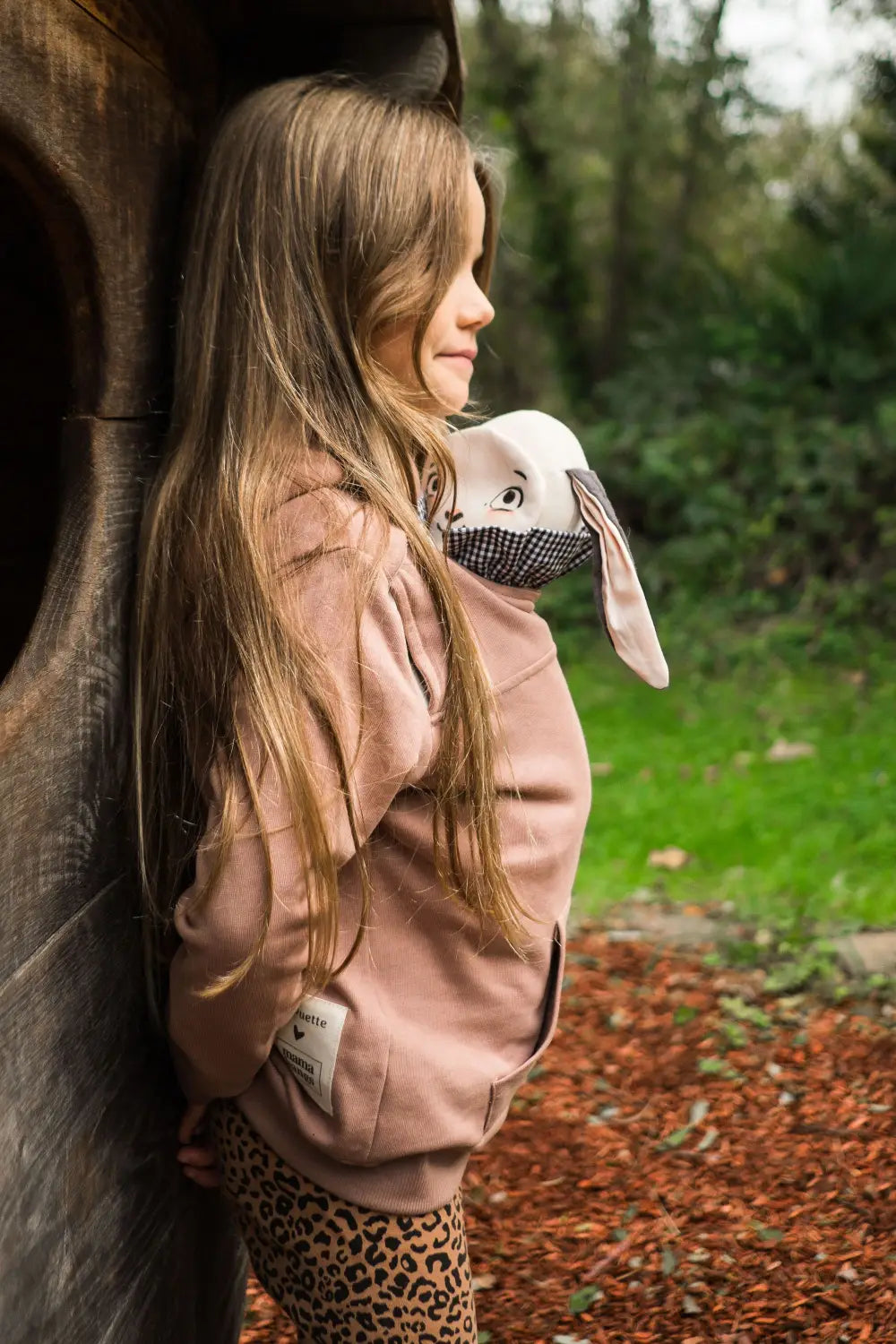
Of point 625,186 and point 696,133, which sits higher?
point 696,133

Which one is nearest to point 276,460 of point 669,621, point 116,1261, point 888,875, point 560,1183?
point 116,1261

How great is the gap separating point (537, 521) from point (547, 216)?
7147mm

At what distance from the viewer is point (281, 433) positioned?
60.5 inches

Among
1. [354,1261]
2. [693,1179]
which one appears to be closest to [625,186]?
[693,1179]

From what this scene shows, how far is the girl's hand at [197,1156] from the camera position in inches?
65.6

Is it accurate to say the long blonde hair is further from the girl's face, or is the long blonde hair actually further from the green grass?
the green grass

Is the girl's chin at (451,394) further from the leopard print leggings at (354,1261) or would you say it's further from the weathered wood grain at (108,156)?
the leopard print leggings at (354,1261)

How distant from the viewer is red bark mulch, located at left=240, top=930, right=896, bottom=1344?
7.14ft

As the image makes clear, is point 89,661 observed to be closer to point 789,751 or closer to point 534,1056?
point 534,1056

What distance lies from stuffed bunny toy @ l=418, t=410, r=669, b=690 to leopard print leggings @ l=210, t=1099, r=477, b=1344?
2.40 ft

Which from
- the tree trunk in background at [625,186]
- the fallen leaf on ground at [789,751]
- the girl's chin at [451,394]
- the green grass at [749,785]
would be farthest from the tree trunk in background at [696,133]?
the girl's chin at [451,394]

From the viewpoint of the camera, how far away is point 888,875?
387 cm

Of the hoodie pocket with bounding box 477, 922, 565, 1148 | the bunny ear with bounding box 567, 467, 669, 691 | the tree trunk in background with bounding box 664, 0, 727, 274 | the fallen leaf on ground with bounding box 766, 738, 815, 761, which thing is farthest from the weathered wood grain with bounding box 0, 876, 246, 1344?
the tree trunk in background with bounding box 664, 0, 727, 274

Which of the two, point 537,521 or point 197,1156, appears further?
point 197,1156
